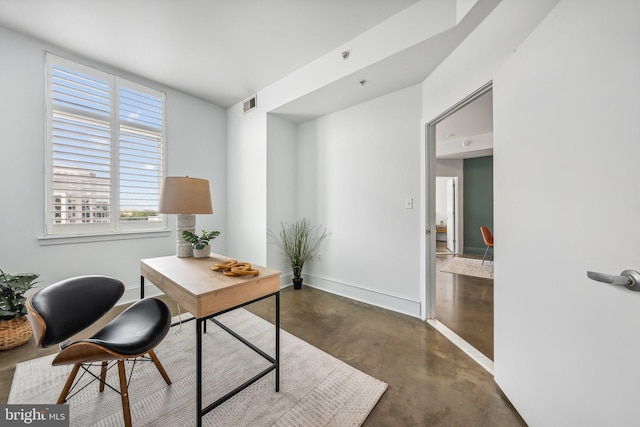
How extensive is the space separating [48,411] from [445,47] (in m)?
3.48

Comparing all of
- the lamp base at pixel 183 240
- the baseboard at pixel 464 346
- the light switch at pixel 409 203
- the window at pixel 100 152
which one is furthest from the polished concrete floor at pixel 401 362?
the window at pixel 100 152

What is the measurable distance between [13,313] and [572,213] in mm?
3816

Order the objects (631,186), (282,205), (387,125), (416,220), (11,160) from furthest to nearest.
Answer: (282,205)
(387,125)
(416,220)
(11,160)
(631,186)

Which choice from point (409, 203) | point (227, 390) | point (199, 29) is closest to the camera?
point (227, 390)

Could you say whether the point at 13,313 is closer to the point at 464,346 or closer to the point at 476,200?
the point at 464,346

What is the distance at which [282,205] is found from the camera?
348 centimetres

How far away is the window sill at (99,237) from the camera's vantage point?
93.0 inches

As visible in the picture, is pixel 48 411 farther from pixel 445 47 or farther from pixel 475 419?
pixel 445 47

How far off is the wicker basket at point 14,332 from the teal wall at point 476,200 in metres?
7.47

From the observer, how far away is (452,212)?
6.23 m

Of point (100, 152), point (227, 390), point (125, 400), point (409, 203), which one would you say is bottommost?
point (227, 390)

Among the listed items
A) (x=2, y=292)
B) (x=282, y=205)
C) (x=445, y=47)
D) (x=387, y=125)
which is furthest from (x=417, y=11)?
(x=2, y=292)

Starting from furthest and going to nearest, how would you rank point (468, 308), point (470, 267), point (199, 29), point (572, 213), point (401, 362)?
1. point (470, 267)
2. point (468, 308)
3. point (199, 29)
4. point (401, 362)
5. point (572, 213)

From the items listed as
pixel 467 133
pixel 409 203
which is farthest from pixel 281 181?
pixel 467 133
